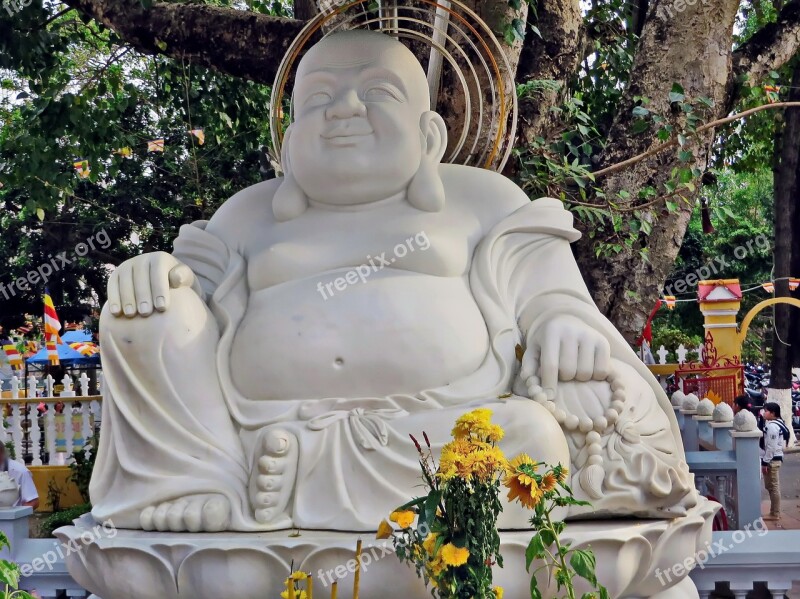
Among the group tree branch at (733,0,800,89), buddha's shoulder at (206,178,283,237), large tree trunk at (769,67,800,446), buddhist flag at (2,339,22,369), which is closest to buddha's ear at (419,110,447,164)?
buddha's shoulder at (206,178,283,237)

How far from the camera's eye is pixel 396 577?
9.55 ft

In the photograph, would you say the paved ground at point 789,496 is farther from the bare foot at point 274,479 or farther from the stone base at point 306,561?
the bare foot at point 274,479

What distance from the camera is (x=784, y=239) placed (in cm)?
1170

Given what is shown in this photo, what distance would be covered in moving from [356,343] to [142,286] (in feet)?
2.50

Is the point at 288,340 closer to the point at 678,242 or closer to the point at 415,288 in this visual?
the point at 415,288

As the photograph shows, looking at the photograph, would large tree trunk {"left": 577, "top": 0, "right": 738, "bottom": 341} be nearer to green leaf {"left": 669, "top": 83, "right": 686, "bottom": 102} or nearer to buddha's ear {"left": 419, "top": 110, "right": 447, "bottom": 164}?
green leaf {"left": 669, "top": 83, "right": 686, "bottom": 102}

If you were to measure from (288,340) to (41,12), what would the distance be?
4.21m

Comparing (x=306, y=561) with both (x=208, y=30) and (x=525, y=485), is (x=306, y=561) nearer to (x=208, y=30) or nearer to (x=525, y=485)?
(x=525, y=485)

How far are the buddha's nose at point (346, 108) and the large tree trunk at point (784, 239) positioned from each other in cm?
801

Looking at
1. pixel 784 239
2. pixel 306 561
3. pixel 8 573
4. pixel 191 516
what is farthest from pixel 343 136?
pixel 784 239

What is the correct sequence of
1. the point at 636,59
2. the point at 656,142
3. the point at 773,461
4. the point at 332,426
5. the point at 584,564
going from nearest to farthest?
the point at 584,564 < the point at 332,426 < the point at 656,142 < the point at 636,59 < the point at 773,461

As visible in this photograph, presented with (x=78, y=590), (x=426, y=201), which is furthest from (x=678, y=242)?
(x=78, y=590)

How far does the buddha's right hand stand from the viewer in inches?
133

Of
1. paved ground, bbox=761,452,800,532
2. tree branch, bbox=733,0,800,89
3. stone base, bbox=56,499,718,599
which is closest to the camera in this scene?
stone base, bbox=56,499,718,599
